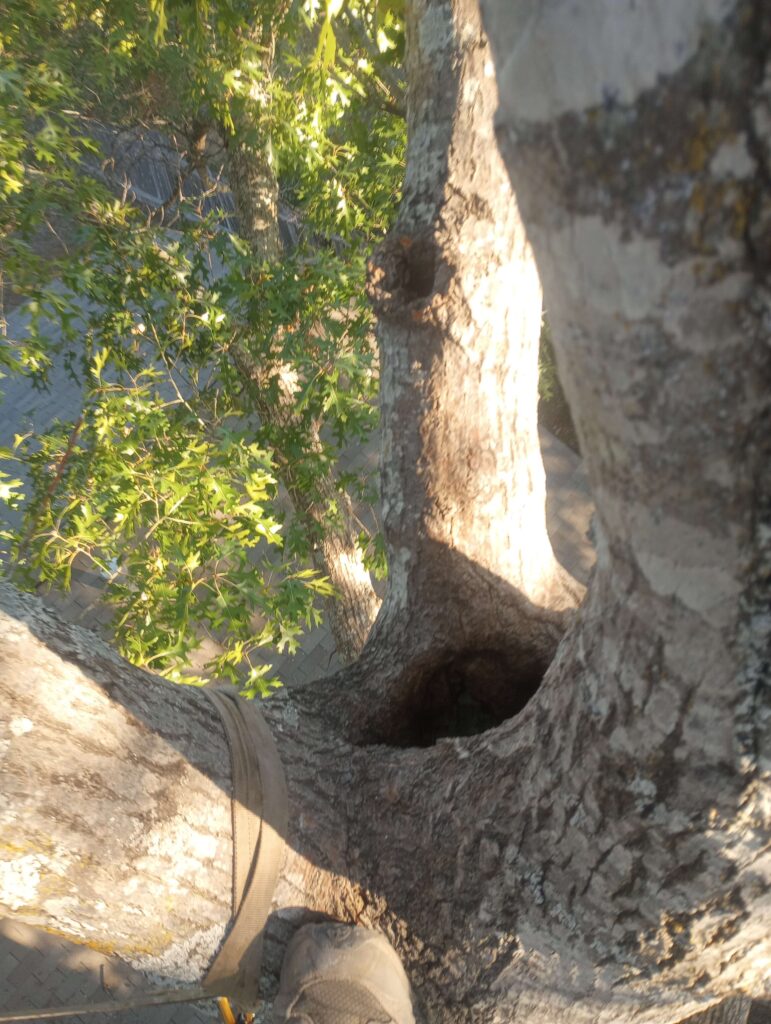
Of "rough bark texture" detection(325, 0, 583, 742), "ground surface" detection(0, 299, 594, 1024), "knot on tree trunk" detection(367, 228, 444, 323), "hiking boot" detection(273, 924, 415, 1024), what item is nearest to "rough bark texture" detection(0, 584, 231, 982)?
"hiking boot" detection(273, 924, 415, 1024)

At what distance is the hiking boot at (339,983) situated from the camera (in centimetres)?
133

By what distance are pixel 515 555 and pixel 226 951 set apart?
1.20 m

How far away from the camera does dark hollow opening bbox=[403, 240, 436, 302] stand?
1.97 metres

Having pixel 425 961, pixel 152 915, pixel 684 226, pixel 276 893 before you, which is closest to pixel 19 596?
pixel 152 915

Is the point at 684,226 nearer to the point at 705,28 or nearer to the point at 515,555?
the point at 705,28

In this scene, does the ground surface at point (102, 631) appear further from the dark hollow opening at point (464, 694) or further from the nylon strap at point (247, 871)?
the nylon strap at point (247, 871)

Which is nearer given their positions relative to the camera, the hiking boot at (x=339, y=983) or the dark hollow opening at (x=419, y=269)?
the hiking boot at (x=339, y=983)

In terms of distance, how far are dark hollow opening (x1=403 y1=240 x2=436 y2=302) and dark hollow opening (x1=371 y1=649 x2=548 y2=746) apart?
1007 mm

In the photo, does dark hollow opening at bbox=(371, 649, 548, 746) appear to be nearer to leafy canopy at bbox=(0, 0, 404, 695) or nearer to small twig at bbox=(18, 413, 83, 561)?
Answer: leafy canopy at bbox=(0, 0, 404, 695)

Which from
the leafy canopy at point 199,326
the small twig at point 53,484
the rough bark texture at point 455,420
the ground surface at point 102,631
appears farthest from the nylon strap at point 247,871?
the ground surface at point 102,631

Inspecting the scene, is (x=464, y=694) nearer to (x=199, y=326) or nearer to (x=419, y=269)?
(x=419, y=269)

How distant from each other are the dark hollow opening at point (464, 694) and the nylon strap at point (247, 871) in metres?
0.66

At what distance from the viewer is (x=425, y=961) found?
1.46m

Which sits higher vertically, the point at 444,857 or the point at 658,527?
the point at 658,527
